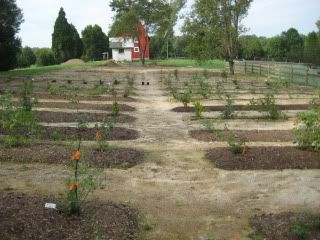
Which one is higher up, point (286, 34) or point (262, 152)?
point (286, 34)

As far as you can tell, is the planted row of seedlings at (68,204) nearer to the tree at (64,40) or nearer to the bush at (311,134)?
the bush at (311,134)

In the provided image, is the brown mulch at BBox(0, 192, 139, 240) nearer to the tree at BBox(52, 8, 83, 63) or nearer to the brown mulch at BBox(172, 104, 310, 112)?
the brown mulch at BBox(172, 104, 310, 112)

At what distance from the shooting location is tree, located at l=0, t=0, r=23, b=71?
38.5m

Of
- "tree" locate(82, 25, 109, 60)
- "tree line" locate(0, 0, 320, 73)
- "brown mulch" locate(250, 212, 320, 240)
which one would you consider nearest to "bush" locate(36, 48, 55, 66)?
"tree line" locate(0, 0, 320, 73)

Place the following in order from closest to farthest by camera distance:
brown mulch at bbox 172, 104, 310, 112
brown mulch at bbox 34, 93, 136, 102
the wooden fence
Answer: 1. brown mulch at bbox 172, 104, 310, 112
2. brown mulch at bbox 34, 93, 136, 102
3. the wooden fence

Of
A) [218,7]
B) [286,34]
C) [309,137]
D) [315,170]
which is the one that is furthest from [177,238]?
[286,34]

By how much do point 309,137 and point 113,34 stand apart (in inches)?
1784

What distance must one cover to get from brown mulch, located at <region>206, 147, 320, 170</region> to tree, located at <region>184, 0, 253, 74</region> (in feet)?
89.0

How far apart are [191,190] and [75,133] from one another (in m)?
4.91

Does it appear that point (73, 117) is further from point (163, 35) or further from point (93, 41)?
point (93, 41)

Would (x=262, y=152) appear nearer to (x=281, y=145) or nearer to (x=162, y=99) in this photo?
(x=281, y=145)

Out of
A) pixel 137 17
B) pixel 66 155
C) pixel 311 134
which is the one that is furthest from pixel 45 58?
pixel 311 134

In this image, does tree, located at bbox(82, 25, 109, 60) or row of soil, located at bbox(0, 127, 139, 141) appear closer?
row of soil, located at bbox(0, 127, 139, 141)

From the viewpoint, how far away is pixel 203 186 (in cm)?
816
